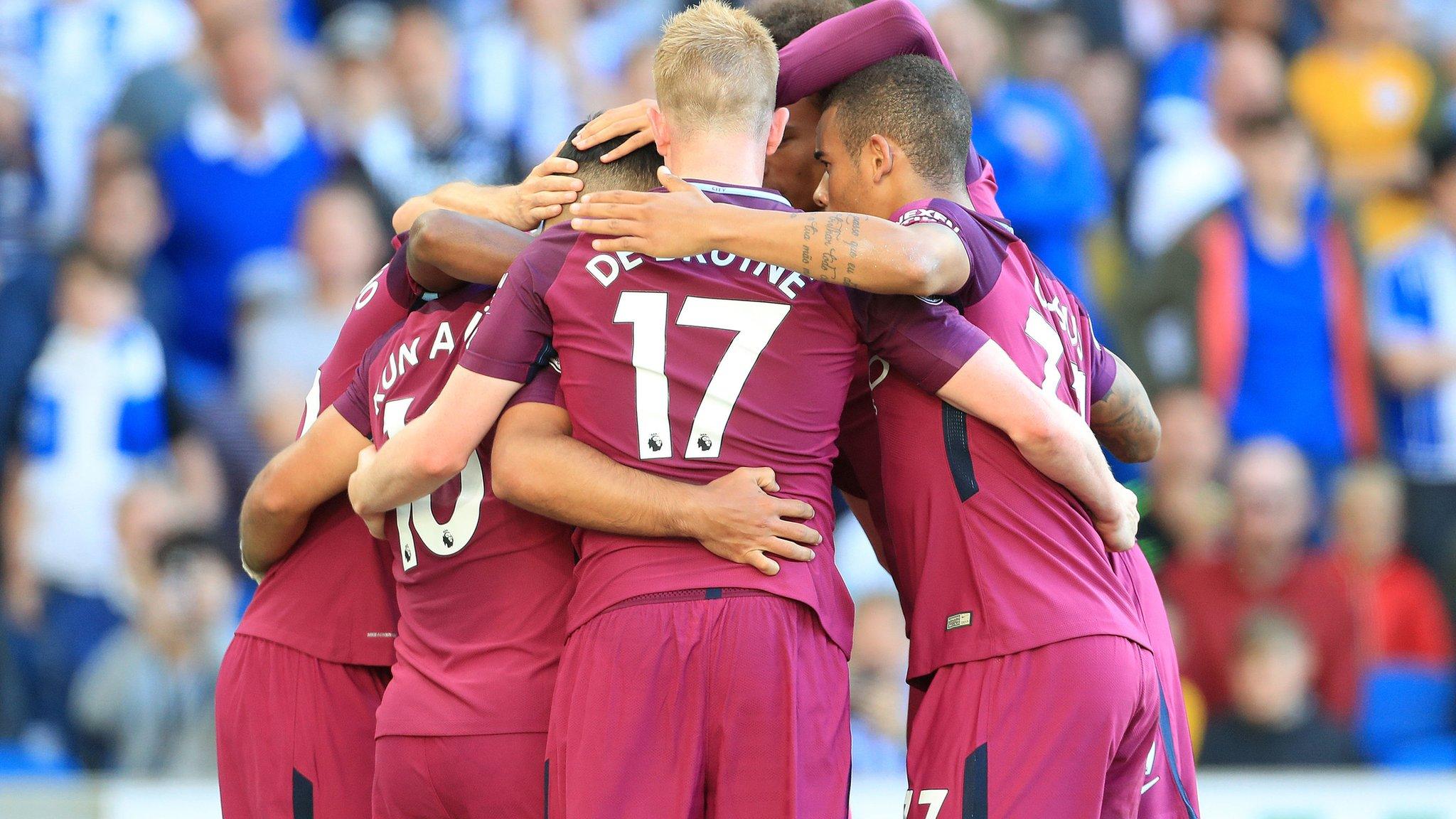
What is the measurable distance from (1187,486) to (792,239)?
610 cm

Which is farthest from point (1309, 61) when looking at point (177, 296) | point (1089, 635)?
point (1089, 635)

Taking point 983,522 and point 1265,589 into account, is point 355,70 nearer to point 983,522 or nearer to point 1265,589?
point 1265,589

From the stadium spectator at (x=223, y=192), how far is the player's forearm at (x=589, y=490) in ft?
17.4

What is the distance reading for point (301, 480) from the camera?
14.9ft

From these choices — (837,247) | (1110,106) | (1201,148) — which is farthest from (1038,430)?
(1110,106)

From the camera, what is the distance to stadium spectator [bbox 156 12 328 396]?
8.91 metres

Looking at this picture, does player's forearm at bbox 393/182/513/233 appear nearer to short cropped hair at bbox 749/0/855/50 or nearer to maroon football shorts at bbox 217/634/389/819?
short cropped hair at bbox 749/0/855/50

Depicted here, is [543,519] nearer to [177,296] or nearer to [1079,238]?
[177,296]

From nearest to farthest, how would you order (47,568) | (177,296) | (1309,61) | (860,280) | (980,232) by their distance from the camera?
(860,280), (980,232), (47,568), (177,296), (1309,61)

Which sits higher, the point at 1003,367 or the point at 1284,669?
the point at 1003,367

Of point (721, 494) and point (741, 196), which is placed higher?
point (741, 196)

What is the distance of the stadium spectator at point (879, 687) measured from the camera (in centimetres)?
802

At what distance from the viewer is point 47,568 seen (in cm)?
830

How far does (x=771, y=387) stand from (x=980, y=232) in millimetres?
735
